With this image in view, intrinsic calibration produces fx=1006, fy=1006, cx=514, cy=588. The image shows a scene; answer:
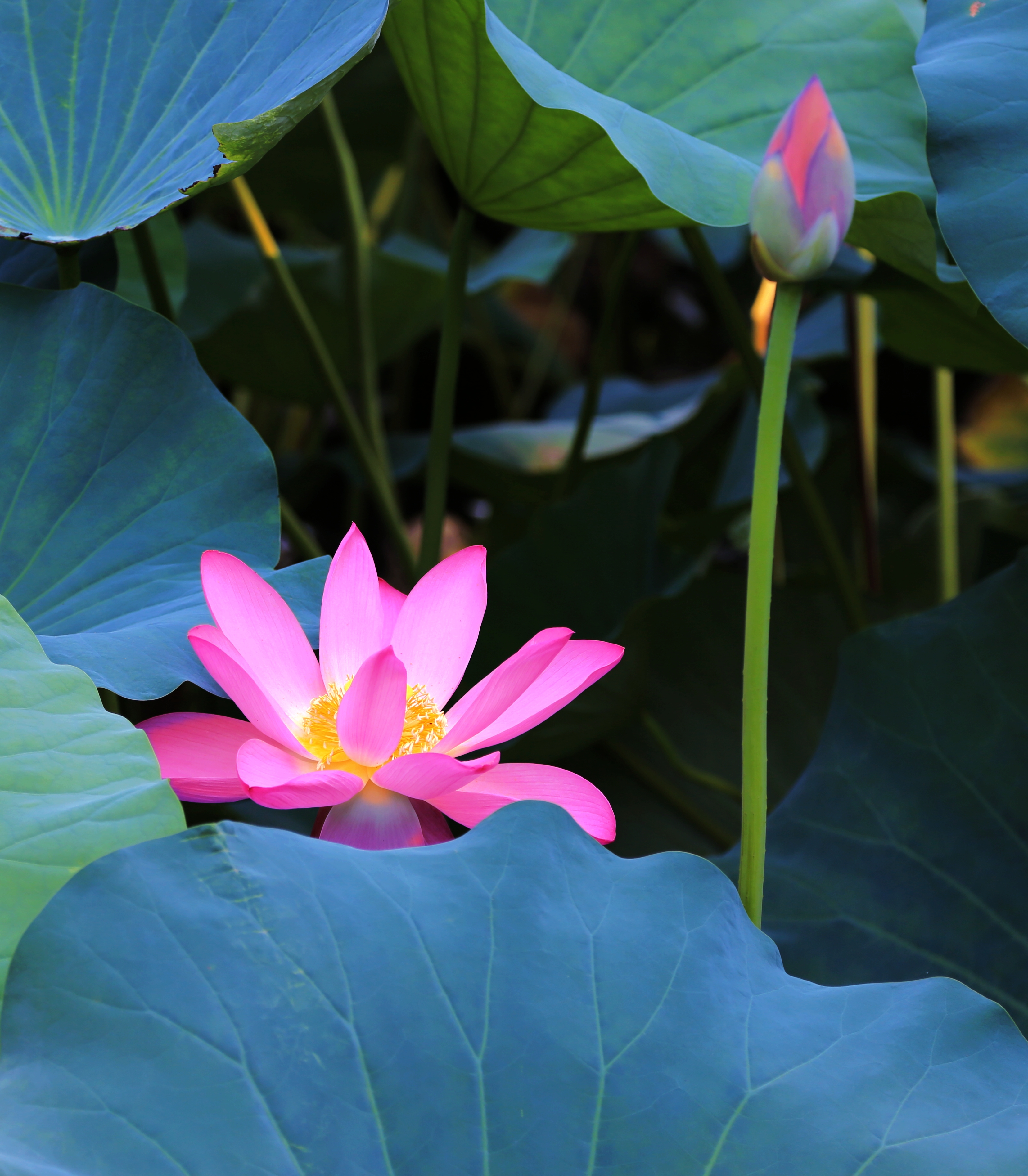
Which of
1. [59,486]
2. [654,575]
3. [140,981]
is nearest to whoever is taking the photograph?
[140,981]

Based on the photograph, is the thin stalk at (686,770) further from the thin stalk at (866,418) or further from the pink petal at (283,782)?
the pink petal at (283,782)

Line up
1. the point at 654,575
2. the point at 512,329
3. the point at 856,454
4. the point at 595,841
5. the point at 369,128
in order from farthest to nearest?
1. the point at 512,329
2. the point at 369,128
3. the point at 856,454
4. the point at 654,575
5. the point at 595,841

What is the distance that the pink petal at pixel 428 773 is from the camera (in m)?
0.44

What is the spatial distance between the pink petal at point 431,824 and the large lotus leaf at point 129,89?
38 centimetres

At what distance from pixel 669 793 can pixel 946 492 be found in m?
0.50

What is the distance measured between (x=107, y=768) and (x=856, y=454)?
1.09 meters

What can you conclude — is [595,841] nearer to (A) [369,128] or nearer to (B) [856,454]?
(B) [856,454]

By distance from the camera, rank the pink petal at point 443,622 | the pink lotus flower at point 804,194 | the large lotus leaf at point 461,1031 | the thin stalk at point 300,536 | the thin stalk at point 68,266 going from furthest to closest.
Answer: the thin stalk at point 300,536 → the thin stalk at point 68,266 → the pink petal at point 443,622 → the pink lotus flower at point 804,194 → the large lotus leaf at point 461,1031

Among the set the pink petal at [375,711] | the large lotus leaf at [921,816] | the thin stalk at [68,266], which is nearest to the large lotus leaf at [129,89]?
the thin stalk at [68,266]

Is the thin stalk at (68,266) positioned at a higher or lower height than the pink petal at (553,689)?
higher

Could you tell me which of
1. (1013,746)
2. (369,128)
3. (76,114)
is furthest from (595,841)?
(369,128)

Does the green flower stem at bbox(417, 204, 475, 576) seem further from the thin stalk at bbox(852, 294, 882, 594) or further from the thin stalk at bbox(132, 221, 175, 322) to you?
the thin stalk at bbox(852, 294, 882, 594)

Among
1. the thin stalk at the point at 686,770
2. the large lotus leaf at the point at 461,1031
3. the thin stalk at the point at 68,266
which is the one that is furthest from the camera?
the thin stalk at the point at 686,770

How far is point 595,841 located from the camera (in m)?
0.47
